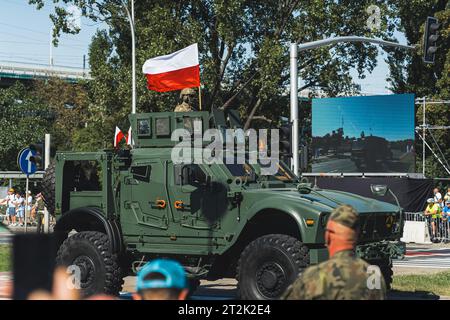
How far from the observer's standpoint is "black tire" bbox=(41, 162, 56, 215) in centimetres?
1378

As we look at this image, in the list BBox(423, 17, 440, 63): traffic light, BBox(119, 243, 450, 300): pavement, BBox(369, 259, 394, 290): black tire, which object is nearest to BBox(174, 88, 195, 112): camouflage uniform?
BBox(119, 243, 450, 300): pavement

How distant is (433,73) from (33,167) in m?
33.7

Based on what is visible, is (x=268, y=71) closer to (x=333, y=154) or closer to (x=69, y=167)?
(x=333, y=154)

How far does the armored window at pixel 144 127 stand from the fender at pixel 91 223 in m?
1.26

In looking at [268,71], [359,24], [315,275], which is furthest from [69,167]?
[359,24]

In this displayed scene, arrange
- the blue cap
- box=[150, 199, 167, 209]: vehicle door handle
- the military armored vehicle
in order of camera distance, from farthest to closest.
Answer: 1. box=[150, 199, 167, 209]: vehicle door handle
2. the military armored vehicle
3. the blue cap

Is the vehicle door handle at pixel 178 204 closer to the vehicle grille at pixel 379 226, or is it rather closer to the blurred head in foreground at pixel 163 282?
the vehicle grille at pixel 379 226

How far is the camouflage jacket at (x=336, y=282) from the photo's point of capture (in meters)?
4.81

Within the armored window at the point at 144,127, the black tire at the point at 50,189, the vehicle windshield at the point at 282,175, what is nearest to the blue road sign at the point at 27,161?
the black tire at the point at 50,189

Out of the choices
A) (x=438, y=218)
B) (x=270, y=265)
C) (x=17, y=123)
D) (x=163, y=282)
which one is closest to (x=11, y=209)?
(x=438, y=218)

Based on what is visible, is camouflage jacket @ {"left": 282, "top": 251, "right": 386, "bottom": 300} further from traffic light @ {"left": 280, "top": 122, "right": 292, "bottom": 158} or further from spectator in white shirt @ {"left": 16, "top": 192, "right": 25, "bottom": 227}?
spectator in white shirt @ {"left": 16, "top": 192, "right": 25, "bottom": 227}

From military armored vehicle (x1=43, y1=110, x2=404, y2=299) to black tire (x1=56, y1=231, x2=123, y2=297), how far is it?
0.04 ft

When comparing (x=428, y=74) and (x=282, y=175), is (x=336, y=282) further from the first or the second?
(x=428, y=74)

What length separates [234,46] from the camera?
39594mm
